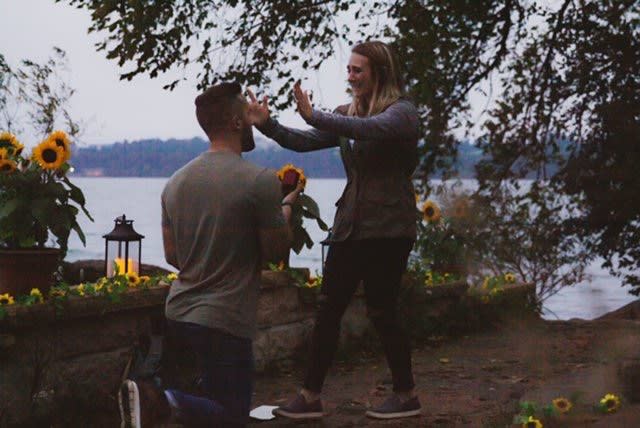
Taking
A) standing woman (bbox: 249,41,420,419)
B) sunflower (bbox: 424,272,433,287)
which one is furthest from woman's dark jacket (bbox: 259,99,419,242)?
sunflower (bbox: 424,272,433,287)

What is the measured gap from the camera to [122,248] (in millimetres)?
7414

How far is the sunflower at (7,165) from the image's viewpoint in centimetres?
634

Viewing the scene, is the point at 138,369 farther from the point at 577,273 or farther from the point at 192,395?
the point at 577,273

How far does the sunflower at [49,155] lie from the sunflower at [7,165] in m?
0.13

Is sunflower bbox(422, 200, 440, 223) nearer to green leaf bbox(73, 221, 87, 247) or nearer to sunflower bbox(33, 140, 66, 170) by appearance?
green leaf bbox(73, 221, 87, 247)

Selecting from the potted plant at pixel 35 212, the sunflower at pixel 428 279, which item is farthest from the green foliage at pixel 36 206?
the sunflower at pixel 428 279

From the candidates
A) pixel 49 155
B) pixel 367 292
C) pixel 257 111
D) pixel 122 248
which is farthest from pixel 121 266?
pixel 257 111

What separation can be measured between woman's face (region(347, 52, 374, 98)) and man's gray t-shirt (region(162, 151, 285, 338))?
1.44 metres

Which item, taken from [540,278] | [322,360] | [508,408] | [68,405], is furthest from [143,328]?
[540,278]

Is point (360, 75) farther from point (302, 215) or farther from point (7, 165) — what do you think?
point (302, 215)

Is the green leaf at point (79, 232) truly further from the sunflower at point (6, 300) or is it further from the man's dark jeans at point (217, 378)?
the man's dark jeans at point (217, 378)

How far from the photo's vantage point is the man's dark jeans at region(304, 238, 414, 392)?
558cm

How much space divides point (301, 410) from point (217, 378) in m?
1.70

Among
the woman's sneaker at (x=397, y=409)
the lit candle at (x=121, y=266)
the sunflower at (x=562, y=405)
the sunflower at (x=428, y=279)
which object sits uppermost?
the lit candle at (x=121, y=266)
